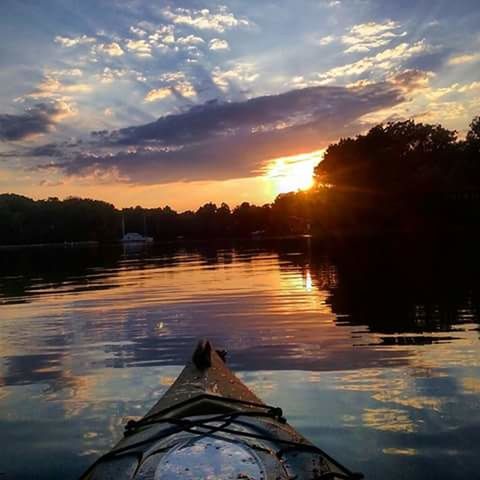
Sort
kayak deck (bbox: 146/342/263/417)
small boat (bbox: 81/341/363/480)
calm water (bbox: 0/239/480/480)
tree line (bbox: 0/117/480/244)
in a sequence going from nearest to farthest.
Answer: small boat (bbox: 81/341/363/480) < kayak deck (bbox: 146/342/263/417) < calm water (bbox: 0/239/480/480) < tree line (bbox: 0/117/480/244)

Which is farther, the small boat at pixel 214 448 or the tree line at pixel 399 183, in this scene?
the tree line at pixel 399 183

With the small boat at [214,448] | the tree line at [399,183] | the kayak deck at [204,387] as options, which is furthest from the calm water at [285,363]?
the tree line at [399,183]

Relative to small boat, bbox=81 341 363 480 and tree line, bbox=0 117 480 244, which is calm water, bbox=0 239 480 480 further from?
tree line, bbox=0 117 480 244

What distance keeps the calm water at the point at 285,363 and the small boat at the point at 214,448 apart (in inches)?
73.2

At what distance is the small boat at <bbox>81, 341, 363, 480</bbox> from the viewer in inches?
214

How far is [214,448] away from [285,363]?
8.37 meters

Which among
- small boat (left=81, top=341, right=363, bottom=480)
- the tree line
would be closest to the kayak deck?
small boat (left=81, top=341, right=363, bottom=480)

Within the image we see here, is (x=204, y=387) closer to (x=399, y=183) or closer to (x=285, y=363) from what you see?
(x=285, y=363)

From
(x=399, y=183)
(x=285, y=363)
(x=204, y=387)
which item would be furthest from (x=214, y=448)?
(x=399, y=183)

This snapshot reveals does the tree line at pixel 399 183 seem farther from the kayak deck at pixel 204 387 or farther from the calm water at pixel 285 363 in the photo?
the kayak deck at pixel 204 387

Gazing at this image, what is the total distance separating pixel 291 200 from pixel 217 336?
150619mm

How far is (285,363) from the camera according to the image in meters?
14.1

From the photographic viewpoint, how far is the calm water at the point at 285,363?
888 cm

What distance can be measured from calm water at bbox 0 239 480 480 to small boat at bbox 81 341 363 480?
1.86 m
